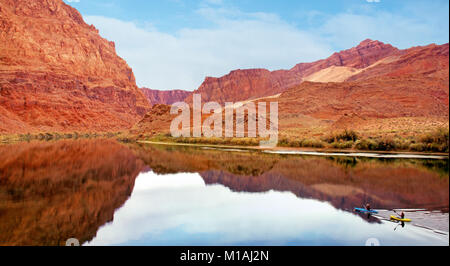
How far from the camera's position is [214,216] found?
9898 millimetres

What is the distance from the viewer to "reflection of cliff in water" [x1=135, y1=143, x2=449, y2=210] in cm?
1152

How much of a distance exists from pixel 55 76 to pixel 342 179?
94712 millimetres

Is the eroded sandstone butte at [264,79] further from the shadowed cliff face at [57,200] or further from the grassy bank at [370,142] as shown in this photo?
the shadowed cliff face at [57,200]

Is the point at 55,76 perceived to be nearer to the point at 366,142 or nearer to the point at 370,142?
the point at 366,142

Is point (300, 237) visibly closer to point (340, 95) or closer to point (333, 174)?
point (333, 174)

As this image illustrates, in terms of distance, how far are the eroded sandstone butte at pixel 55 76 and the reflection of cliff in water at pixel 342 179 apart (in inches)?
2403

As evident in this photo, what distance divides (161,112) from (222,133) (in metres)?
23.4

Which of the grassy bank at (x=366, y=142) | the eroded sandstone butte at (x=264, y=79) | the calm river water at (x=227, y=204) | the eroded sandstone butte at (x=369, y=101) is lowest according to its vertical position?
the calm river water at (x=227, y=204)

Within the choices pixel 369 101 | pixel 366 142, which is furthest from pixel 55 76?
pixel 366 142

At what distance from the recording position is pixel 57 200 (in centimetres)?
1149

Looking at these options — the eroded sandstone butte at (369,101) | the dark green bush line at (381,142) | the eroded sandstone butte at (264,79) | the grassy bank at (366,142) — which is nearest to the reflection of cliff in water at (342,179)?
the dark green bush line at (381,142)

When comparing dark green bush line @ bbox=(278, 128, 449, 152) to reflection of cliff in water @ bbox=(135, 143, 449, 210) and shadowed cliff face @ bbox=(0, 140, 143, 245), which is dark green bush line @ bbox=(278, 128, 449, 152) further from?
shadowed cliff face @ bbox=(0, 140, 143, 245)

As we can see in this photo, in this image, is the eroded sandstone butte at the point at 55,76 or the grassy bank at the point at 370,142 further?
the eroded sandstone butte at the point at 55,76

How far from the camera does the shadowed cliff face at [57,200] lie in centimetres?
809
